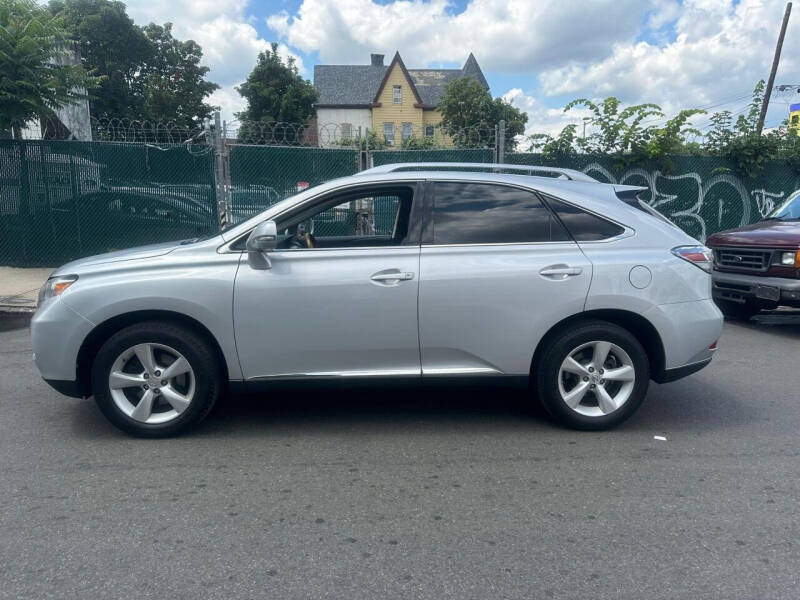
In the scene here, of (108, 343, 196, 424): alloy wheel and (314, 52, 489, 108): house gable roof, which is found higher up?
(314, 52, 489, 108): house gable roof

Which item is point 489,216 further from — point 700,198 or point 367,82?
point 367,82

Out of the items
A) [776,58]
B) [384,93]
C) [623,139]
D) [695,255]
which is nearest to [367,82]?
[384,93]

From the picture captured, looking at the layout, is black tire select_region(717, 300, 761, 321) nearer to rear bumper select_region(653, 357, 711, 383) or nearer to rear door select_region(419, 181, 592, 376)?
rear bumper select_region(653, 357, 711, 383)

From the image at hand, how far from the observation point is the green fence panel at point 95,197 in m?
10.9

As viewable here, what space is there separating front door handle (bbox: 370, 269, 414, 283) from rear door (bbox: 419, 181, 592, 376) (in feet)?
0.34

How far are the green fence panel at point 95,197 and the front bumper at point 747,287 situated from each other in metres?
7.93

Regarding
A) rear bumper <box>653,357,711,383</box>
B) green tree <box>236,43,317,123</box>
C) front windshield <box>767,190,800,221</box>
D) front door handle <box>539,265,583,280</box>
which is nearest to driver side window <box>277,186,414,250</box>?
front door handle <box>539,265,583,280</box>

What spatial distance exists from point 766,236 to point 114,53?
45.4 meters

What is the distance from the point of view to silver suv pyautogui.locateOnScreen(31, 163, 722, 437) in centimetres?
430

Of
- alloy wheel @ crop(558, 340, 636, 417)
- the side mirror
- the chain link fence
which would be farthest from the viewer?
the chain link fence

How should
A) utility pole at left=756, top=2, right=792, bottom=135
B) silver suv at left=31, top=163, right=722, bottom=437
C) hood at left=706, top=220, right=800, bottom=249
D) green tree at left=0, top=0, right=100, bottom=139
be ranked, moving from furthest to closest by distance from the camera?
utility pole at left=756, top=2, right=792, bottom=135 < green tree at left=0, top=0, right=100, bottom=139 < hood at left=706, top=220, right=800, bottom=249 < silver suv at left=31, top=163, right=722, bottom=437

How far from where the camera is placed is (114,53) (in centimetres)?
4350

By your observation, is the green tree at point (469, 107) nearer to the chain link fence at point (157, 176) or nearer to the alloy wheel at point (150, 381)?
the chain link fence at point (157, 176)

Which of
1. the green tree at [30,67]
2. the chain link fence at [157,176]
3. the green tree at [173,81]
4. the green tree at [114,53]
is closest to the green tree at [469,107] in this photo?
the green tree at [173,81]
